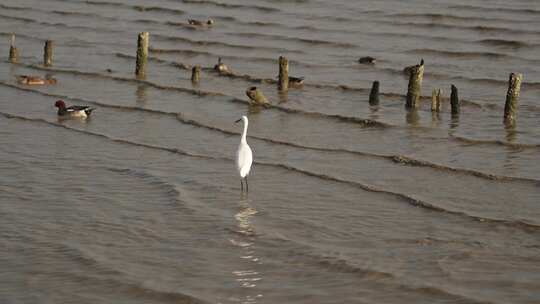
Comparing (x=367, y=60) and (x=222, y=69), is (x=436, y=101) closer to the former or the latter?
(x=367, y=60)

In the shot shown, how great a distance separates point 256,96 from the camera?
2258cm

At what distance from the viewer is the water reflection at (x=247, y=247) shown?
1141cm

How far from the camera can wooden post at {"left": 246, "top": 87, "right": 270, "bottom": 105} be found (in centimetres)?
2245

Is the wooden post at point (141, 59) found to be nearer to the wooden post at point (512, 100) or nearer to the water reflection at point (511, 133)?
the wooden post at point (512, 100)

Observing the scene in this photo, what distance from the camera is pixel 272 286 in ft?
37.2

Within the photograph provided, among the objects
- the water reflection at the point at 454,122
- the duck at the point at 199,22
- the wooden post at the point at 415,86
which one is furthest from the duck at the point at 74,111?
the duck at the point at 199,22

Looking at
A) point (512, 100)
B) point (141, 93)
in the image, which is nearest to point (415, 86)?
point (512, 100)

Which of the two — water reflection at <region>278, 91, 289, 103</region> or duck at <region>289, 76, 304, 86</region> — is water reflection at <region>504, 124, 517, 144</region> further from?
duck at <region>289, 76, 304, 86</region>

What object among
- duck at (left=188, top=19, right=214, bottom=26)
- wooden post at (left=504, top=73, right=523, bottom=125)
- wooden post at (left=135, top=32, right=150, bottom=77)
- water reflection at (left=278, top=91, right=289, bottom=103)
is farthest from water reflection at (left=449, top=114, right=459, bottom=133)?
duck at (left=188, top=19, right=214, bottom=26)

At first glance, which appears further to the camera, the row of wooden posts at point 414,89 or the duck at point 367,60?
the duck at point 367,60

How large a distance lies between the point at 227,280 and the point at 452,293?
232 cm

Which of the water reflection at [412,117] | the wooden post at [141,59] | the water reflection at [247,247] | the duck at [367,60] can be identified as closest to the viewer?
the water reflection at [247,247]

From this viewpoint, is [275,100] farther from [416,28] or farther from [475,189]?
[416,28]

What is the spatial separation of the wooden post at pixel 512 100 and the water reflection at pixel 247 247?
6.91 metres
